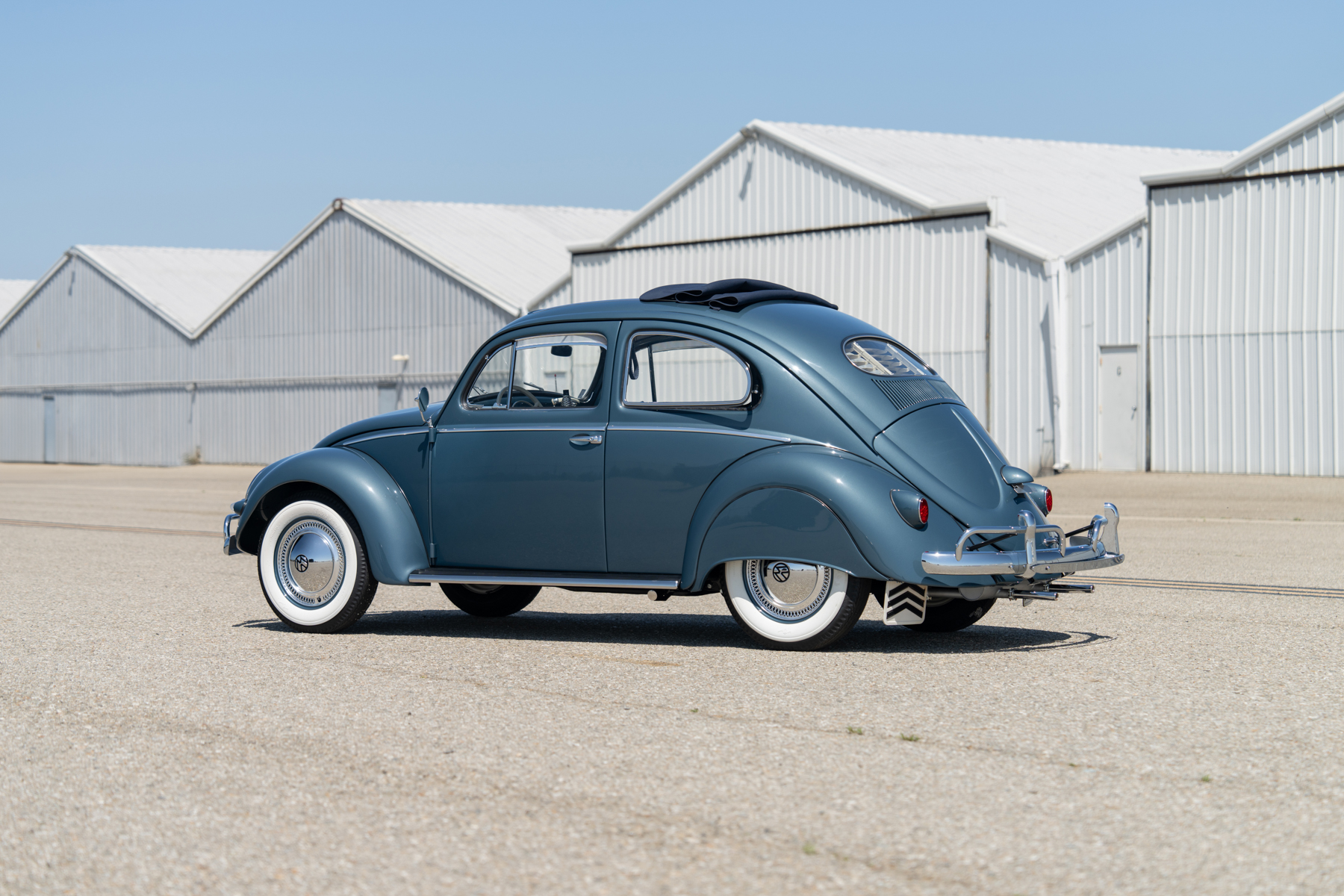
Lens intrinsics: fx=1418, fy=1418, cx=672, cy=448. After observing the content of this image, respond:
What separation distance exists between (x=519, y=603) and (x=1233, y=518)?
36.7 feet

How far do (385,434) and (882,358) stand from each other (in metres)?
2.82

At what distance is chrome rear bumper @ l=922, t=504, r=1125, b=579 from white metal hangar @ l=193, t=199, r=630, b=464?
27.1 meters

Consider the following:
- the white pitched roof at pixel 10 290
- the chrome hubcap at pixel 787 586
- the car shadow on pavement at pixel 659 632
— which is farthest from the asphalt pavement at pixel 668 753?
the white pitched roof at pixel 10 290

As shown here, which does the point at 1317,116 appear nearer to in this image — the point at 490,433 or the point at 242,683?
the point at 490,433

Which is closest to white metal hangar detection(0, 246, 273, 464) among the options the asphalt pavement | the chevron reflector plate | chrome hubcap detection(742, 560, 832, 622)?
the asphalt pavement

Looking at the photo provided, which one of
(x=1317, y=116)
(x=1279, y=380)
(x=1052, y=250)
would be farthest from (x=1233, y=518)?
(x=1052, y=250)

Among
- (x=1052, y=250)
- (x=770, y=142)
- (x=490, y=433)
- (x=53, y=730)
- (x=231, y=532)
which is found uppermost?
(x=770, y=142)

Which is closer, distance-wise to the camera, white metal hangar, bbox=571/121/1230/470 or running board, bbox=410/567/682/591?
running board, bbox=410/567/682/591

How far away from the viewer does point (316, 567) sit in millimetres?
7957

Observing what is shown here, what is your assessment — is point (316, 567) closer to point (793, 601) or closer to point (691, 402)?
point (691, 402)

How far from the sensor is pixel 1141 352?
79.9 feet

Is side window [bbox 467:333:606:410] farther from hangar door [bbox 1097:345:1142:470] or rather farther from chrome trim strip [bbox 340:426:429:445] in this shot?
hangar door [bbox 1097:345:1142:470]

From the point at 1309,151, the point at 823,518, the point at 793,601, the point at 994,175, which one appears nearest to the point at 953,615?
the point at 793,601

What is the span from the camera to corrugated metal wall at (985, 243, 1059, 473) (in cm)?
2509
